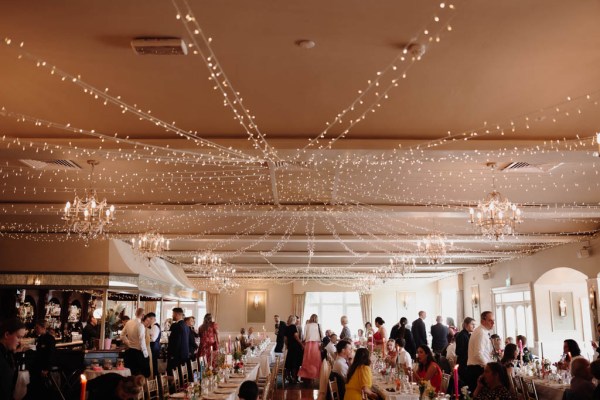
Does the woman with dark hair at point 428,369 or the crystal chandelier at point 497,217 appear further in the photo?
the crystal chandelier at point 497,217

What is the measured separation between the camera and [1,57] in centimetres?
475

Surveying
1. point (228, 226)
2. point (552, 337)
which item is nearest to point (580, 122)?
point (228, 226)

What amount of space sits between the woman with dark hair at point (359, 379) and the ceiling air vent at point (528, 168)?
144 inches

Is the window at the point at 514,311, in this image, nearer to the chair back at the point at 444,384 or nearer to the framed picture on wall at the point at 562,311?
the framed picture on wall at the point at 562,311

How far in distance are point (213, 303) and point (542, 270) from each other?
16.6m

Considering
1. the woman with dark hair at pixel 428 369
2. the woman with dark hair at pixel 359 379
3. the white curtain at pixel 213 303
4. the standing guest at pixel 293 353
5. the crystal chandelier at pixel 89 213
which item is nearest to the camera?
the woman with dark hair at pixel 359 379

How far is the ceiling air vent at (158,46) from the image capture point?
4367 millimetres

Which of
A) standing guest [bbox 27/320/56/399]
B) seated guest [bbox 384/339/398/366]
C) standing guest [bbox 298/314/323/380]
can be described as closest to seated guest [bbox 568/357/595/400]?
seated guest [bbox 384/339/398/366]

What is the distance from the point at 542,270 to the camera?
15688 millimetres

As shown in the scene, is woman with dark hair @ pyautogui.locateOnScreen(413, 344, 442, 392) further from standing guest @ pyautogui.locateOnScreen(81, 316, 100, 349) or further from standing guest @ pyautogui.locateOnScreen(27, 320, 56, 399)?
standing guest @ pyautogui.locateOnScreen(81, 316, 100, 349)

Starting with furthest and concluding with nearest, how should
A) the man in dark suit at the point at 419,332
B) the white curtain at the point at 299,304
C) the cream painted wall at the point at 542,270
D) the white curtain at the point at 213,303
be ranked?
the white curtain at the point at 213,303
the white curtain at the point at 299,304
the man in dark suit at the point at 419,332
the cream painted wall at the point at 542,270

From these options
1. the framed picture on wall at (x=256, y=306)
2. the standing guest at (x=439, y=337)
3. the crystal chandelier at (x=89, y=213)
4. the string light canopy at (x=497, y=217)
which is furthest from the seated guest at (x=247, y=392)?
the framed picture on wall at (x=256, y=306)

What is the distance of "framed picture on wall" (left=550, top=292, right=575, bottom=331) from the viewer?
15.6 m

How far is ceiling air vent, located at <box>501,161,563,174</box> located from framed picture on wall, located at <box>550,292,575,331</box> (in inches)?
348
